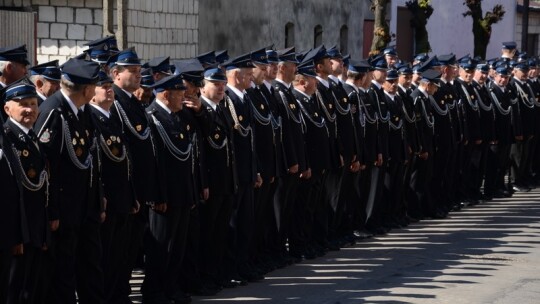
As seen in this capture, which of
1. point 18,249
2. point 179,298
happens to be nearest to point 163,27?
point 179,298

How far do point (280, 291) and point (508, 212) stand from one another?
640cm

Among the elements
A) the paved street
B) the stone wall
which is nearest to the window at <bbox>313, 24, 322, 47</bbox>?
the stone wall

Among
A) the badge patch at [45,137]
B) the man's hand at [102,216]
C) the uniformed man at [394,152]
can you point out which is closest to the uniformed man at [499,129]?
the uniformed man at [394,152]

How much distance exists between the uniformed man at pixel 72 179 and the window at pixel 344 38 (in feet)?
80.8

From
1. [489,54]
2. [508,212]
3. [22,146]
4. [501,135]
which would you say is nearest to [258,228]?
[22,146]

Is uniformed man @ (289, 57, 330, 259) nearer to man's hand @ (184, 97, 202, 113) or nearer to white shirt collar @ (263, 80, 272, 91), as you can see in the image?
white shirt collar @ (263, 80, 272, 91)

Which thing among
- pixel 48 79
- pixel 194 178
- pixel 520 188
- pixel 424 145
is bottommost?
pixel 520 188

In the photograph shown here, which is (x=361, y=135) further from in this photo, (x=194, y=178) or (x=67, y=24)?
(x=67, y=24)

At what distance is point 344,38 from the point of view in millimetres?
33625

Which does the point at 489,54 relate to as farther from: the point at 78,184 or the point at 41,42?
the point at 78,184

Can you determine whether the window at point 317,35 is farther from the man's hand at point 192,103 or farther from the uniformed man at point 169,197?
the uniformed man at point 169,197

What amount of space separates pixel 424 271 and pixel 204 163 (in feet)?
8.40

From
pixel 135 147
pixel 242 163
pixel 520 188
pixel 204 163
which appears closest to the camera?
pixel 135 147

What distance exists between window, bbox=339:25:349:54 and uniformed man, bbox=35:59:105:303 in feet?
80.8
